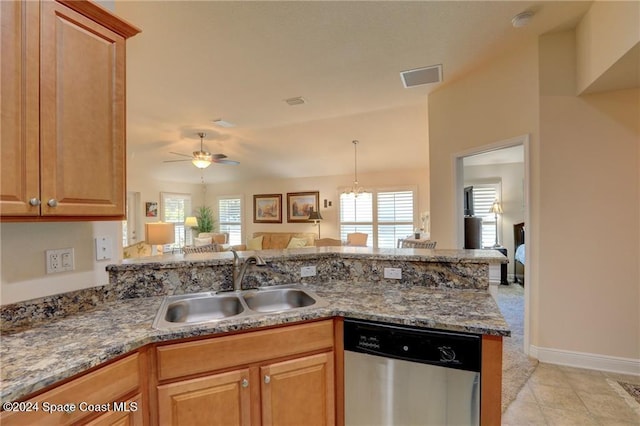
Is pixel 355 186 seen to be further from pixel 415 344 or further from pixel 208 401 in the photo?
pixel 208 401

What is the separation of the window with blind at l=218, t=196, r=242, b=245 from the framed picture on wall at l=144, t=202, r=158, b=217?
1734 mm

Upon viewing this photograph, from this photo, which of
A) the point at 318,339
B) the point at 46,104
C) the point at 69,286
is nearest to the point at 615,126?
the point at 318,339

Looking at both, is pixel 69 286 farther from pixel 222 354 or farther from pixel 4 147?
pixel 222 354

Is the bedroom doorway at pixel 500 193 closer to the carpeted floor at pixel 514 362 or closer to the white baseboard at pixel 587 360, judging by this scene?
the carpeted floor at pixel 514 362

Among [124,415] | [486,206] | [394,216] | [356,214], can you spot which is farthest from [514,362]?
[356,214]

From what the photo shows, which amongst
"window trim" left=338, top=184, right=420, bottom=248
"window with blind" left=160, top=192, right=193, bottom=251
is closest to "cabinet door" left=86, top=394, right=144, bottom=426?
"window trim" left=338, top=184, right=420, bottom=248

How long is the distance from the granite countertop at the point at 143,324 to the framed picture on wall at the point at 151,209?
6.58m

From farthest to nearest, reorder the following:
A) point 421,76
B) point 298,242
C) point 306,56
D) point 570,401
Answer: point 298,242 → point 421,76 → point 306,56 → point 570,401

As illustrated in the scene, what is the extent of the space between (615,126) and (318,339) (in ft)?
9.30

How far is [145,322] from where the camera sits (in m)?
1.27

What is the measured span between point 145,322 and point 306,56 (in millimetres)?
2420

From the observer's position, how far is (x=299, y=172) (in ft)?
24.3

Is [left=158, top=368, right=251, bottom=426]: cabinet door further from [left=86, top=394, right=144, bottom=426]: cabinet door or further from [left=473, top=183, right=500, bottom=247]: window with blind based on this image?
[left=473, top=183, right=500, bottom=247]: window with blind

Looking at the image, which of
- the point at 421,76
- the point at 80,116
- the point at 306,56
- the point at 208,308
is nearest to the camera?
the point at 80,116
